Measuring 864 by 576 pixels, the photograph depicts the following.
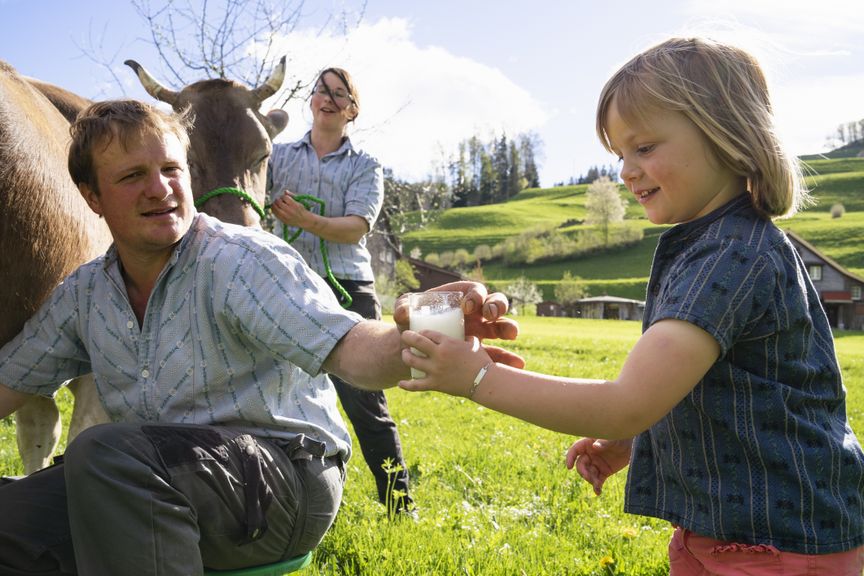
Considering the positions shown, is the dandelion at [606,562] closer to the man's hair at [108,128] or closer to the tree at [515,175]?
the man's hair at [108,128]

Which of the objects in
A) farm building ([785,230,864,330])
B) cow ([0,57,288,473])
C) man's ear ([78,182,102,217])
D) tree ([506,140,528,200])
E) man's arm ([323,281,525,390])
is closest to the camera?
man's arm ([323,281,525,390])

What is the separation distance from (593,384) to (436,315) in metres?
0.43

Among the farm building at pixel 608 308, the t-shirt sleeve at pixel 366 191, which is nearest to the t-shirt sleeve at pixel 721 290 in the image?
the t-shirt sleeve at pixel 366 191

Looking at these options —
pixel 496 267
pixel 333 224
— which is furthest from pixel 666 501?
pixel 496 267

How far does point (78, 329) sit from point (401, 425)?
16.6 ft

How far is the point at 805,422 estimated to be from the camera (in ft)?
6.82

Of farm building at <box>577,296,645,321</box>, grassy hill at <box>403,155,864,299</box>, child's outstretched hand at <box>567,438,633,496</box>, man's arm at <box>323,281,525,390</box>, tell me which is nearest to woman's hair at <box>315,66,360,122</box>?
man's arm at <box>323,281,525,390</box>

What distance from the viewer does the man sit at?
215 cm

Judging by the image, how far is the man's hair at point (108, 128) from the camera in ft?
8.49

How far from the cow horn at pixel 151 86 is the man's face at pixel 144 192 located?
2650mm

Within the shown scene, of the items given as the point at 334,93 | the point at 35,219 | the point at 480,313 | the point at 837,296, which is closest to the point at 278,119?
the point at 334,93

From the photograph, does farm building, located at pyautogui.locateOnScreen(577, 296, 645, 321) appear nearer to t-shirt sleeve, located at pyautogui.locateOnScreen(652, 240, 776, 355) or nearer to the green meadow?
the green meadow

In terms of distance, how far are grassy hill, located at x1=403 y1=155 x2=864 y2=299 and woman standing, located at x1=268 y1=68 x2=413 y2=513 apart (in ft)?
225

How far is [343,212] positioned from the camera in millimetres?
4875
